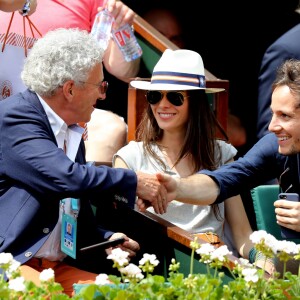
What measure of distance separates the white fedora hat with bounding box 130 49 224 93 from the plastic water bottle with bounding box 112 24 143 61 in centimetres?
55

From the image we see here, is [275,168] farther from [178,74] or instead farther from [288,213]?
[178,74]

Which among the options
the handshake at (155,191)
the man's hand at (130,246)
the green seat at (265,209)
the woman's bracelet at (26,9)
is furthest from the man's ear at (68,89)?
the green seat at (265,209)

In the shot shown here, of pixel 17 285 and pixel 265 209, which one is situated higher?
pixel 17 285

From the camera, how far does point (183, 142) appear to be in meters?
4.96

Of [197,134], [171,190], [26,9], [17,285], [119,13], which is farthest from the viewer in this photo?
[119,13]

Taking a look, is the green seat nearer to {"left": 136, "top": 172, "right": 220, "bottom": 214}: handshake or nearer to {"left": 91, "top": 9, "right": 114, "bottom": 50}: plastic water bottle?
{"left": 136, "top": 172, "right": 220, "bottom": 214}: handshake

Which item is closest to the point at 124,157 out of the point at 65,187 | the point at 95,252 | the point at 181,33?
the point at 95,252

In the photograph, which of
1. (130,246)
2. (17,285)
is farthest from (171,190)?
(17,285)

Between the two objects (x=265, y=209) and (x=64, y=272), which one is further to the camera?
(x=265, y=209)

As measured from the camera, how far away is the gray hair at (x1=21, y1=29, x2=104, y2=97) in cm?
411

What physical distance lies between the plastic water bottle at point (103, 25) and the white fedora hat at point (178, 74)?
48 centimetres

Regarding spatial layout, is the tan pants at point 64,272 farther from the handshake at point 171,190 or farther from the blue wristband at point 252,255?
the blue wristband at point 252,255

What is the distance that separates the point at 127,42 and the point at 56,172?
70.5 inches

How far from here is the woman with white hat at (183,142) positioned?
190 inches
